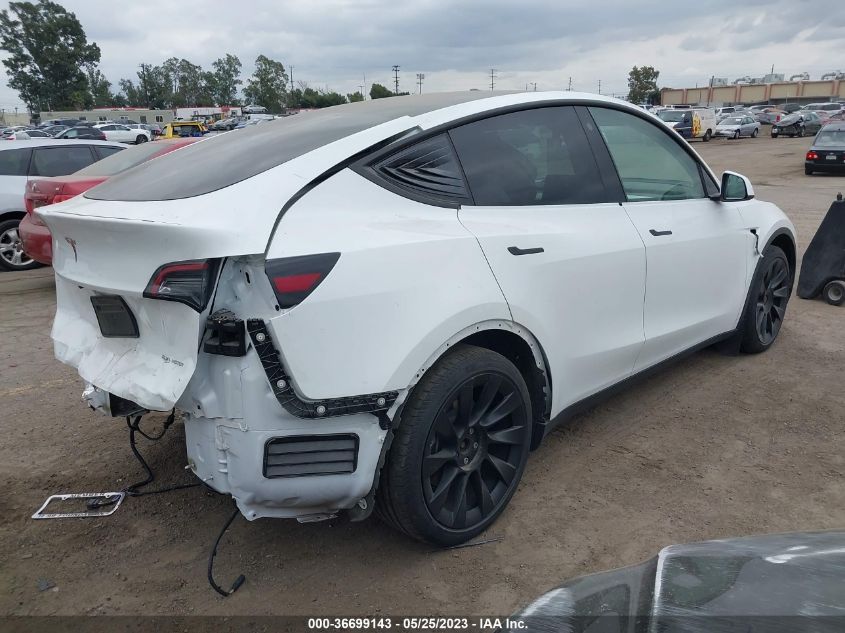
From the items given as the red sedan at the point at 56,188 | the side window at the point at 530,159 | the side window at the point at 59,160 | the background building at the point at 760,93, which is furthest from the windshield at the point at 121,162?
the background building at the point at 760,93

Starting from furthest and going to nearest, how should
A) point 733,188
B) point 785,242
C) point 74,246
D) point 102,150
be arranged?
1. point 102,150
2. point 785,242
3. point 733,188
4. point 74,246

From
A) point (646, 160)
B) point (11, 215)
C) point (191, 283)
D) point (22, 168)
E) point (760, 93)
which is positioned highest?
point (760, 93)

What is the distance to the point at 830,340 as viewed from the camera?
529 centimetres

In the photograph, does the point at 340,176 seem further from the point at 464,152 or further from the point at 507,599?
the point at 507,599

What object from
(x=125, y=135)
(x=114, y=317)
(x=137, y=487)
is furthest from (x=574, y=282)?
(x=125, y=135)

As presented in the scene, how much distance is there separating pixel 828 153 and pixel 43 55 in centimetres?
10071

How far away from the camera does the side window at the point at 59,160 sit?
920cm

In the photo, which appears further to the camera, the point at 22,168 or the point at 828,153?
the point at 828,153

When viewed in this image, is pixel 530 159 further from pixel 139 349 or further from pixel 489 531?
pixel 139 349

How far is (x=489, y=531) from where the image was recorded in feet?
9.48

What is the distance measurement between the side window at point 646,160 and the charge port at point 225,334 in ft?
7.31

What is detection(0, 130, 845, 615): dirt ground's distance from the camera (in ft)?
8.38

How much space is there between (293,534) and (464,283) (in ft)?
4.52

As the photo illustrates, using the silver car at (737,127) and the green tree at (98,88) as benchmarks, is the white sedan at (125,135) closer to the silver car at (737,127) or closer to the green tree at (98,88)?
the silver car at (737,127)
